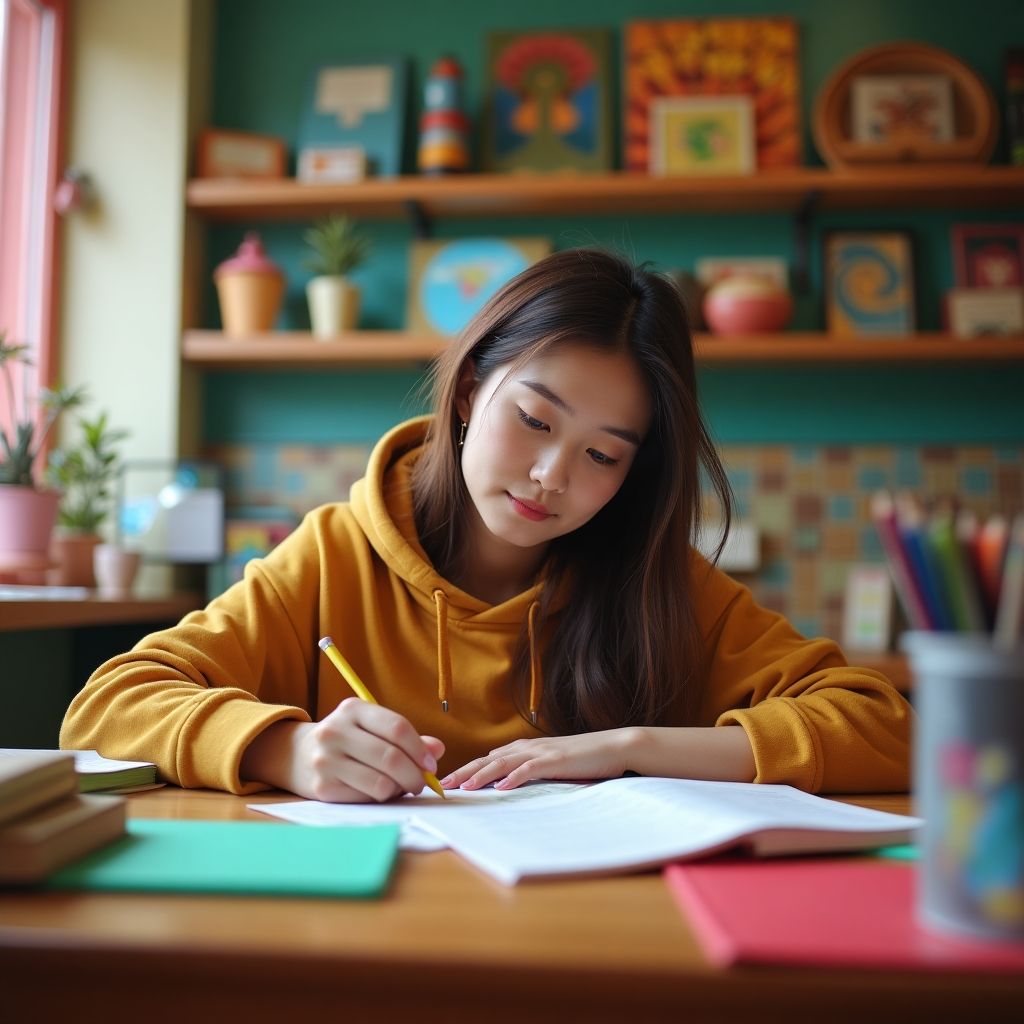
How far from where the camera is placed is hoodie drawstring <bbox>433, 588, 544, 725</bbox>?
4.18ft

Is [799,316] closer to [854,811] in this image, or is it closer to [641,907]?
[854,811]

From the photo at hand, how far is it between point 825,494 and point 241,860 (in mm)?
2488

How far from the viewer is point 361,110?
118 inches

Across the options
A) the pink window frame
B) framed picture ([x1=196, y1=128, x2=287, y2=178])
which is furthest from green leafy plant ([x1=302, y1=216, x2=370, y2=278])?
the pink window frame

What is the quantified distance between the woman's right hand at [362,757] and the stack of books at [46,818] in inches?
7.5

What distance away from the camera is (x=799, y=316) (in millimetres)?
2949

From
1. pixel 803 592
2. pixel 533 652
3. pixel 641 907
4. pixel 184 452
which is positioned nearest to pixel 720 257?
pixel 803 592

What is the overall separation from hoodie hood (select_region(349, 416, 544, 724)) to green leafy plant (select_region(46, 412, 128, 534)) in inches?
54.6

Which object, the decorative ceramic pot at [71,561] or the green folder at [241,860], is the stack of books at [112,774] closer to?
the green folder at [241,860]

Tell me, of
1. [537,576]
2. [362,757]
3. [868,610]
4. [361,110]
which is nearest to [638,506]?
[537,576]

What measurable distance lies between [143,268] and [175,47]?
0.61 meters

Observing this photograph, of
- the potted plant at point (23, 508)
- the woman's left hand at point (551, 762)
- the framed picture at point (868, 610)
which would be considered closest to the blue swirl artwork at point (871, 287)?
the framed picture at point (868, 610)

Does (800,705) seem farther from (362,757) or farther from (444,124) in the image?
(444,124)

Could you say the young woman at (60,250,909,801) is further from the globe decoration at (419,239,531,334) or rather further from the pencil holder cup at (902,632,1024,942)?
the globe decoration at (419,239,531,334)
